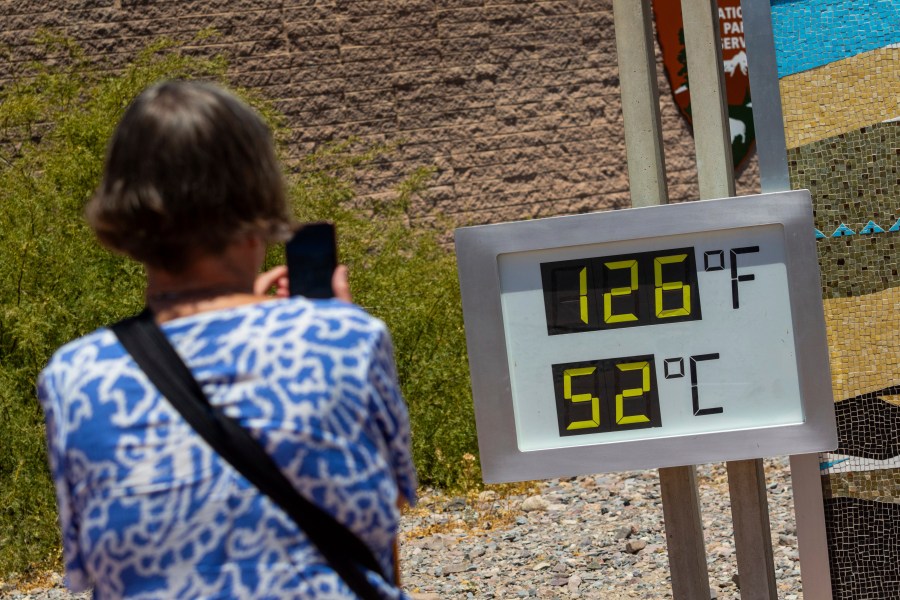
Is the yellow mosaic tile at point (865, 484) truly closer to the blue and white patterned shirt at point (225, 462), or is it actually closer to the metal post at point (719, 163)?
the metal post at point (719, 163)

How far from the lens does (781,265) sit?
3064 millimetres

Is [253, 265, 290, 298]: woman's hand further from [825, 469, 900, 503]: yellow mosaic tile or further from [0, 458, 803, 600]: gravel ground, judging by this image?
[0, 458, 803, 600]: gravel ground

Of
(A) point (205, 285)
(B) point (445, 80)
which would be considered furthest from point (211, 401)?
(B) point (445, 80)

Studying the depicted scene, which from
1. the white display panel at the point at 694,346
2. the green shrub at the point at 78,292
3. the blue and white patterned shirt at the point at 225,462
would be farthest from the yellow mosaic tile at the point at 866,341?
the green shrub at the point at 78,292

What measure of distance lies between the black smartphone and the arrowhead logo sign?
9627mm

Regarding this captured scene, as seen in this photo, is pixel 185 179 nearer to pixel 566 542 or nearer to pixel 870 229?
pixel 870 229

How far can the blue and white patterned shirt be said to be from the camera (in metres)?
1.38

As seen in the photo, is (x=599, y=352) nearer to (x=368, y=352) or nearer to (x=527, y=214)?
(x=368, y=352)

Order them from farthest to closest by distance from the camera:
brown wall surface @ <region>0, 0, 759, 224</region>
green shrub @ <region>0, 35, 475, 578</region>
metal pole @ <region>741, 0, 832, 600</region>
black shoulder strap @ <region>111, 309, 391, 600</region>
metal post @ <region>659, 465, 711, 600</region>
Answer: brown wall surface @ <region>0, 0, 759, 224</region>
green shrub @ <region>0, 35, 475, 578</region>
metal post @ <region>659, 465, 711, 600</region>
metal pole @ <region>741, 0, 832, 600</region>
black shoulder strap @ <region>111, 309, 391, 600</region>

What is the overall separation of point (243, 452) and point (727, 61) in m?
10.3

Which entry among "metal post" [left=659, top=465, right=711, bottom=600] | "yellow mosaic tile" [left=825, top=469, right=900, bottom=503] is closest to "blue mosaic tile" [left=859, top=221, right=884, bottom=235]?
"yellow mosaic tile" [left=825, top=469, right=900, bottom=503]

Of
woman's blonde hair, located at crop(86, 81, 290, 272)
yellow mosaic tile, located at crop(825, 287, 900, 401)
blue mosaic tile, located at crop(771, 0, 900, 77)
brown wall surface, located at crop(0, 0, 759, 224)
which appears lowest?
yellow mosaic tile, located at crop(825, 287, 900, 401)

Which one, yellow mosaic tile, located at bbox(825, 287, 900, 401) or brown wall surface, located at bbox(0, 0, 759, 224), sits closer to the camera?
yellow mosaic tile, located at bbox(825, 287, 900, 401)

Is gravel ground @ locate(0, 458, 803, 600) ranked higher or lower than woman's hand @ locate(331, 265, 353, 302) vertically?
lower
